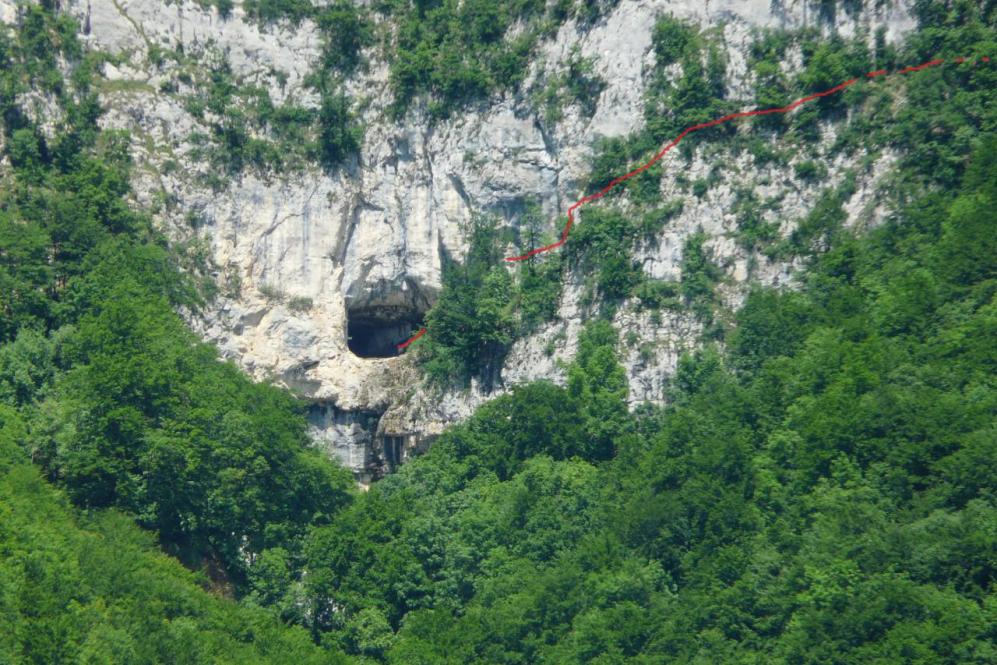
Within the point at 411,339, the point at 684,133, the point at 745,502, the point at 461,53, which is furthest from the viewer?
the point at 411,339

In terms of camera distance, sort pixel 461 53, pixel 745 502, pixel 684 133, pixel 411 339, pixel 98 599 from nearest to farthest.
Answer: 1. pixel 98 599
2. pixel 745 502
3. pixel 684 133
4. pixel 461 53
5. pixel 411 339

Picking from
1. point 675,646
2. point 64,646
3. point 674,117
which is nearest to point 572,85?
point 674,117

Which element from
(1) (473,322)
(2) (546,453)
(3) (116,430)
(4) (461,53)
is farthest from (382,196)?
(3) (116,430)

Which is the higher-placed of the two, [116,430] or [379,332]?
[379,332]

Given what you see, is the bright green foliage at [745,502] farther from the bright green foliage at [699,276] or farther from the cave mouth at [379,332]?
the cave mouth at [379,332]

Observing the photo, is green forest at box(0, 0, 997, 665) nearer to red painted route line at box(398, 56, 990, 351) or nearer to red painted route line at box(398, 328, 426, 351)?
red painted route line at box(398, 56, 990, 351)

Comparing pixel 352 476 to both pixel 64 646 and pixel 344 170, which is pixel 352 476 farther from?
pixel 64 646

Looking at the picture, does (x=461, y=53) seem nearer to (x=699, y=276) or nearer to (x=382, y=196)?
(x=382, y=196)

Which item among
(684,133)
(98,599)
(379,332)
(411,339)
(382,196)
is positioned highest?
(684,133)
